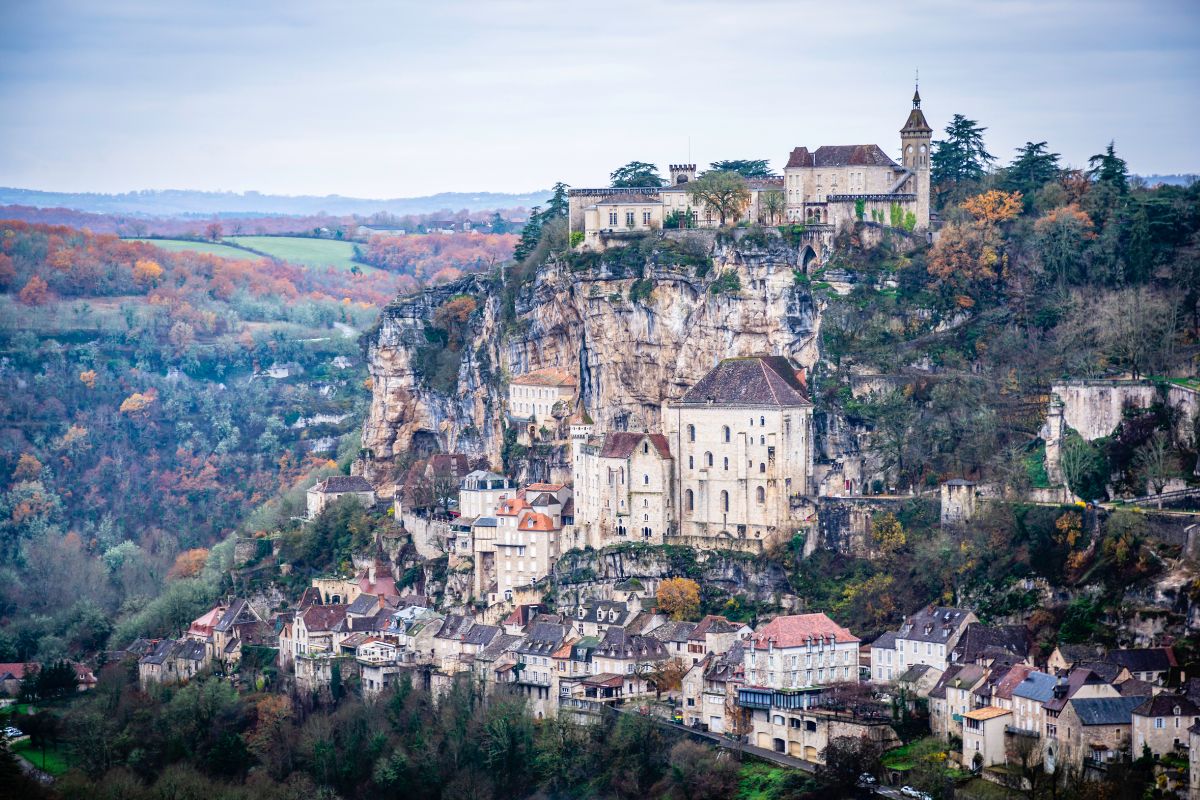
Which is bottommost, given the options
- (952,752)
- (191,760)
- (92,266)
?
(191,760)

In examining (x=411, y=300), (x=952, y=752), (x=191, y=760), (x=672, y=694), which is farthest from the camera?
(x=411, y=300)

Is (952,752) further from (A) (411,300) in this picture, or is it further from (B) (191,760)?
(A) (411,300)

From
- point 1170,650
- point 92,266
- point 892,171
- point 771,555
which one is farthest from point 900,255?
point 92,266

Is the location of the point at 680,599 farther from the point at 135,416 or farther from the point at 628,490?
the point at 135,416

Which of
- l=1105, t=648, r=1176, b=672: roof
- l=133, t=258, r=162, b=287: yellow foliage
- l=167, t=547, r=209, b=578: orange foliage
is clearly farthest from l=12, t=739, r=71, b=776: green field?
l=133, t=258, r=162, b=287: yellow foliage

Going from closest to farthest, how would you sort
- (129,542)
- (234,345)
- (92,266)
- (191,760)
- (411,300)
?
(191,760) → (411,300) → (129,542) → (234,345) → (92,266)

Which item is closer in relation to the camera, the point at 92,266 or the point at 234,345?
the point at 234,345

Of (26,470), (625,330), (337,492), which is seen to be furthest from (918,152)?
(26,470)
